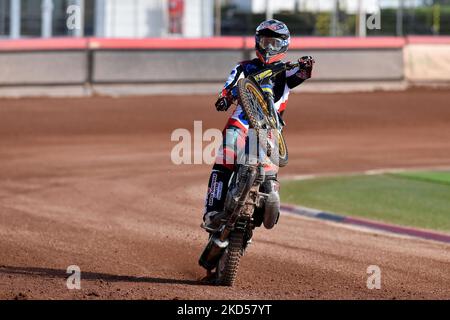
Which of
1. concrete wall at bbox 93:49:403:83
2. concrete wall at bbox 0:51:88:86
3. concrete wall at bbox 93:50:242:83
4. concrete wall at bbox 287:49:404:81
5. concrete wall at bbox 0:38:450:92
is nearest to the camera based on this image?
concrete wall at bbox 0:51:88:86

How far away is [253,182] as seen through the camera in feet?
25.5

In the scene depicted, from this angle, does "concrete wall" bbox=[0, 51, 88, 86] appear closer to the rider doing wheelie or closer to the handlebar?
the rider doing wheelie

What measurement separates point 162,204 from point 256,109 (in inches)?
203

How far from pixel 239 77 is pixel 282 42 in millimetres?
→ 438

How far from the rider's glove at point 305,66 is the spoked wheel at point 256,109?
0.47 metres

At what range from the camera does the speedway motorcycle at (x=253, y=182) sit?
Answer: 25.7ft

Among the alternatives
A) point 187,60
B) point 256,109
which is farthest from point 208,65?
point 256,109

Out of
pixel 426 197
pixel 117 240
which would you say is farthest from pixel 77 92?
pixel 117 240

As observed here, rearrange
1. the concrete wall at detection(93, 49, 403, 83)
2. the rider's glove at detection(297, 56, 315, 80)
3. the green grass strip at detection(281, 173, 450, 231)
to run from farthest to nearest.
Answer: the concrete wall at detection(93, 49, 403, 83)
the green grass strip at detection(281, 173, 450, 231)
the rider's glove at detection(297, 56, 315, 80)

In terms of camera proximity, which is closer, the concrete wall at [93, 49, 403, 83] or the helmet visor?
the helmet visor

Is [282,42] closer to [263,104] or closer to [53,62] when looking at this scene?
[263,104]

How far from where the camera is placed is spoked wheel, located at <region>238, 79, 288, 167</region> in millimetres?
7895

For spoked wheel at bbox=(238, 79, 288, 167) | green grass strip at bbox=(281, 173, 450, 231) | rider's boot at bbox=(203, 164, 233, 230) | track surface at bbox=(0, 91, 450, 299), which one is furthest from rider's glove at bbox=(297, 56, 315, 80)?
green grass strip at bbox=(281, 173, 450, 231)

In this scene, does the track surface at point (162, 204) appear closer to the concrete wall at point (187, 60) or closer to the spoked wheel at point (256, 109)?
the concrete wall at point (187, 60)
